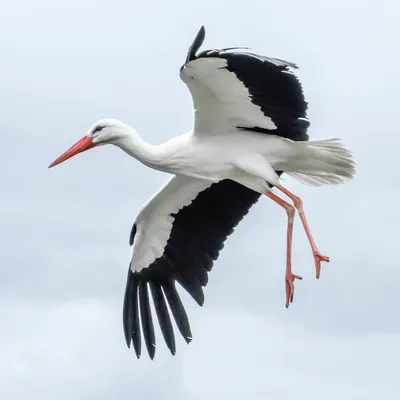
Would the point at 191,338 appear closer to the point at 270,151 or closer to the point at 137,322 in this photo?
the point at 137,322

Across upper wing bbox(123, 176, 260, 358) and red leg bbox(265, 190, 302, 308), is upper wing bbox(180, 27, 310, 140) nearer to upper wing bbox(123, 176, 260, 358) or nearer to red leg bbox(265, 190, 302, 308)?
red leg bbox(265, 190, 302, 308)

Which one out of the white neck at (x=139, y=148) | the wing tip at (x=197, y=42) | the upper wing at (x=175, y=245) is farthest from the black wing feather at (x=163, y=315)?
the wing tip at (x=197, y=42)

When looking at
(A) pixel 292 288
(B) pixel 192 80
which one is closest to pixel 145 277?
(A) pixel 292 288

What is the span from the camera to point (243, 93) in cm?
1842

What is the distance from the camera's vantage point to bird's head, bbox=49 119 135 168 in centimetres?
1897

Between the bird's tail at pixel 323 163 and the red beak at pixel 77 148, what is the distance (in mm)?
2244

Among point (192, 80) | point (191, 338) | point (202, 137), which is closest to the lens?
point (192, 80)

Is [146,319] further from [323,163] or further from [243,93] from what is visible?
[243,93]

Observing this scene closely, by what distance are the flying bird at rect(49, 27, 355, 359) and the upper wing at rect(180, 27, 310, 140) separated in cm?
1

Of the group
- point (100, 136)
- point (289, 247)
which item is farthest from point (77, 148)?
point (289, 247)

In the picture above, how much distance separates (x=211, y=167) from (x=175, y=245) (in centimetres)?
250

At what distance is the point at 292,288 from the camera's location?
1936 centimetres

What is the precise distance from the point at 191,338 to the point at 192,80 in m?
4.04

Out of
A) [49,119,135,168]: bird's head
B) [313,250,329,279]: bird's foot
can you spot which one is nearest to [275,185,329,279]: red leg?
[313,250,329,279]: bird's foot
